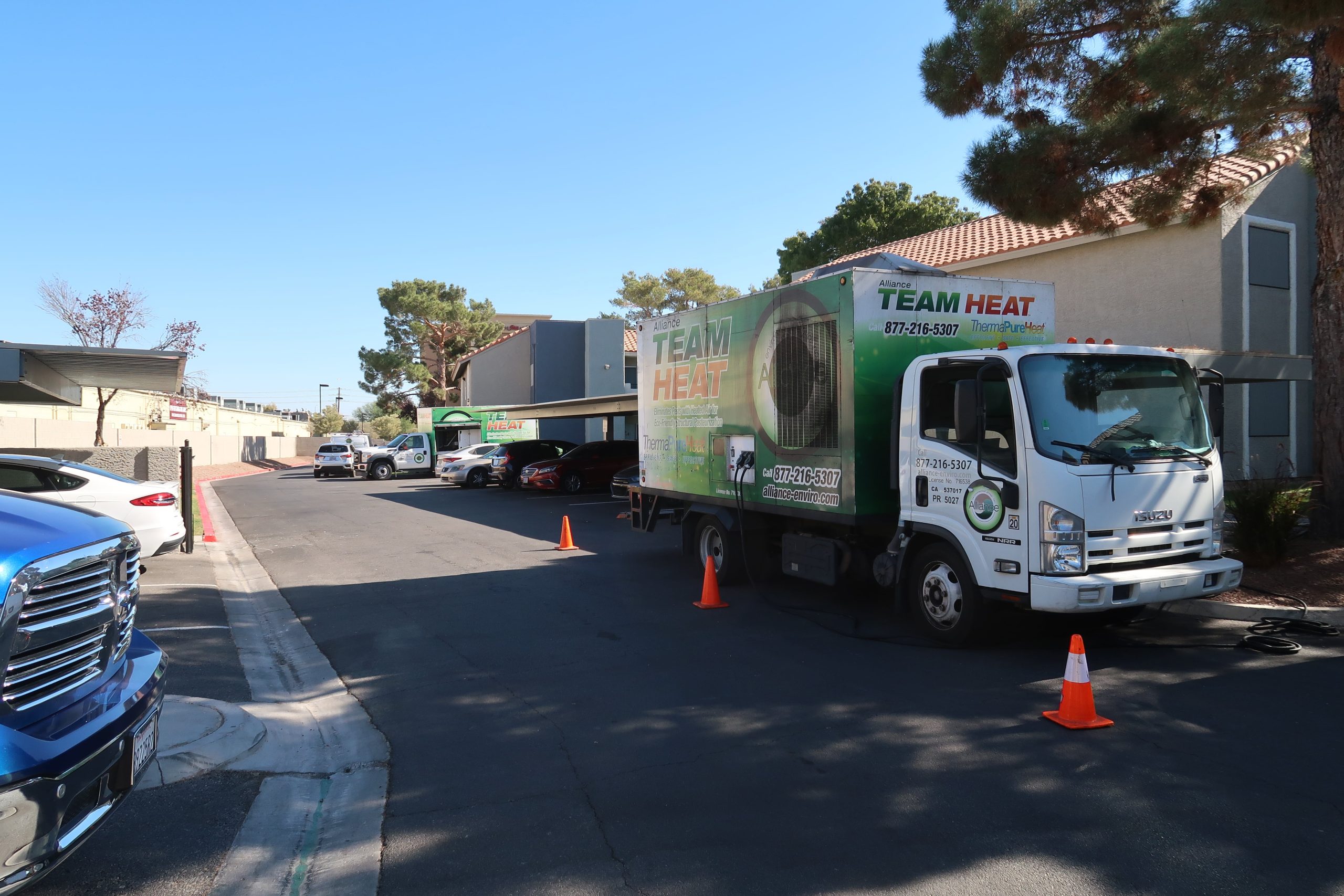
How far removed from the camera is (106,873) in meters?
3.77

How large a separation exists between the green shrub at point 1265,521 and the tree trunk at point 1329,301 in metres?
0.83

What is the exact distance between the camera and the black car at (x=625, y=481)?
13500mm

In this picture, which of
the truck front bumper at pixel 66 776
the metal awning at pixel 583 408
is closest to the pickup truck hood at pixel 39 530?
the truck front bumper at pixel 66 776

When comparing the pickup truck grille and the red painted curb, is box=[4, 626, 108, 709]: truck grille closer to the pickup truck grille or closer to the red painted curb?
the pickup truck grille

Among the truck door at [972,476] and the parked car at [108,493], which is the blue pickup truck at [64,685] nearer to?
the truck door at [972,476]

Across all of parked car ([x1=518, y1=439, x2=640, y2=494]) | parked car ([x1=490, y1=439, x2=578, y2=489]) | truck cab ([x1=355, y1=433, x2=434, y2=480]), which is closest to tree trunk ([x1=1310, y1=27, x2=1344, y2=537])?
parked car ([x1=518, y1=439, x2=640, y2=494])

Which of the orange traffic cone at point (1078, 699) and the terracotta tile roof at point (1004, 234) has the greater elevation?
the terracotta tile roof at point (1004, 234)

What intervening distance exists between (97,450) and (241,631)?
8258 millimetres

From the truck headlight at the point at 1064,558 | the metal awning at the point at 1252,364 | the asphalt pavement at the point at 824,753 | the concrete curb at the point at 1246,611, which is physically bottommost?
the asphalt pavement at the point at 824,753

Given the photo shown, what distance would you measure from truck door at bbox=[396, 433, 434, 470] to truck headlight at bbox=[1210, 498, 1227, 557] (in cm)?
3386

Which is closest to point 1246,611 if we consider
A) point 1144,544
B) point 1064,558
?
point 1144,544

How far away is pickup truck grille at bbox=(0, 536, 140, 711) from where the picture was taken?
295 cm

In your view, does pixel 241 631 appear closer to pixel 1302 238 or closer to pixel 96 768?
pixel 96 768

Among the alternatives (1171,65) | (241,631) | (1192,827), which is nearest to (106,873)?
(1192,827)
